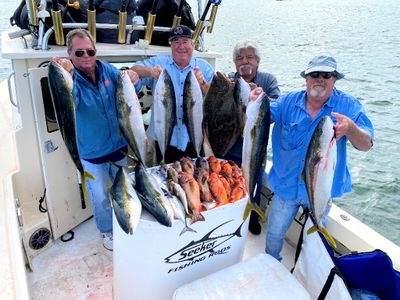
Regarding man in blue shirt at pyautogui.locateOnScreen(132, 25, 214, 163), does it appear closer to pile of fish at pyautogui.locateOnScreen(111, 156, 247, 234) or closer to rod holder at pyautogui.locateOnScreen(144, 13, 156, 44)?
rod holder at pyautogui.locateOnScreen(144, 13, 156, 44)

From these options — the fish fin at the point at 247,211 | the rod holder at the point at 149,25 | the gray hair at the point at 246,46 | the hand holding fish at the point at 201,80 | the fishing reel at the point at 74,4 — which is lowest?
the fish fin at the point at 247,211

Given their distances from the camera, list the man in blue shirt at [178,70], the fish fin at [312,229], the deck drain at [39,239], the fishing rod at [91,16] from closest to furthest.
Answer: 1. the fish fin at [312,229]
2. the man in blue shirt at [178,70]
3. the fishing rod at [91,16]
4. the deck drain at [39,239]

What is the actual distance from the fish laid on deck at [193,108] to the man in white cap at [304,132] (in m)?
0.50

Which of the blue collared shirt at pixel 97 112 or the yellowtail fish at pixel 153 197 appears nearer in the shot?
the yellowtail fish at pixel 153 197

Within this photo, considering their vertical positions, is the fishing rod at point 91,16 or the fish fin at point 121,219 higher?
the fishing rod at point 91,16

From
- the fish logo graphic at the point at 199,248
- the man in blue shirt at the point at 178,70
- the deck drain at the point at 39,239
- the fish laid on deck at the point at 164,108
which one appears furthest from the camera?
the deck drain at the point at 39,239

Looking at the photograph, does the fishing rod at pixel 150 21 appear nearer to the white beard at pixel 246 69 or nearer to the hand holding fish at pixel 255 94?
the white beard at pixel 246 69

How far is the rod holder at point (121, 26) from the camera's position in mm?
3348

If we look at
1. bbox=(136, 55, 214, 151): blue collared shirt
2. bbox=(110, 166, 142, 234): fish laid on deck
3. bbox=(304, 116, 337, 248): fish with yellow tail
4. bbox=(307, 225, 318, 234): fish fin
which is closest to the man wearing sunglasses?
bbox=(136, 55, 214, 151): blue collared shirt

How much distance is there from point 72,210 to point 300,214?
239 cm

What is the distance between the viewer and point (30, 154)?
3365mm

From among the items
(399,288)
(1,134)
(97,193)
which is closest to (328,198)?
(399,288)

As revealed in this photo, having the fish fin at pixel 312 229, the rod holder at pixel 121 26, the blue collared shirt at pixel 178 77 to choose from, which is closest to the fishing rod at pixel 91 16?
the rod holder at pixel 121 26

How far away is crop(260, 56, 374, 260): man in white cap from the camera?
7.98 ft
